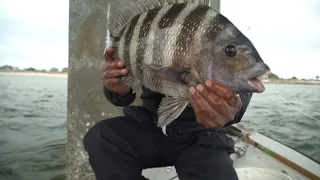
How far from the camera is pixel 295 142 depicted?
18.8 feet

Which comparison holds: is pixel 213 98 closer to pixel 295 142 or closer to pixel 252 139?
pixel 252 139

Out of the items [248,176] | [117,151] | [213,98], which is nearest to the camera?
[213,98]

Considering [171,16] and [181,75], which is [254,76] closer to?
[181,75]

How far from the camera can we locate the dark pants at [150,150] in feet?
4.81

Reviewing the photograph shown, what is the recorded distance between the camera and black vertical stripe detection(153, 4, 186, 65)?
1209mm

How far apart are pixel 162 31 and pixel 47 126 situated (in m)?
5.62

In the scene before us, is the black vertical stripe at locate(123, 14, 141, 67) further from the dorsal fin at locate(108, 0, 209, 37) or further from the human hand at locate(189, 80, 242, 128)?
the human hand at locate(189, 80, 242, 128)

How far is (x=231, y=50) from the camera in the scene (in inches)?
41.5

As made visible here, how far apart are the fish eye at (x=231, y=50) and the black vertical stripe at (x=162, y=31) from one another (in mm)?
265

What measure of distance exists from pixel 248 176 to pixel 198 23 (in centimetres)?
128

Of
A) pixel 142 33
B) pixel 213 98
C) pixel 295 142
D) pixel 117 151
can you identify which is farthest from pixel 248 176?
pixel 295 142

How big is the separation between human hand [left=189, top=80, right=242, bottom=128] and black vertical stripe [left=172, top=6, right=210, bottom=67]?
0.13 meters

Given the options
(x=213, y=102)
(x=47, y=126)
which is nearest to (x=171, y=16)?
(x=213, y=102)

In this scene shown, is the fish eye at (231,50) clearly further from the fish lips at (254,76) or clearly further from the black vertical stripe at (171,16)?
the black vertical stripe at (171,16)
